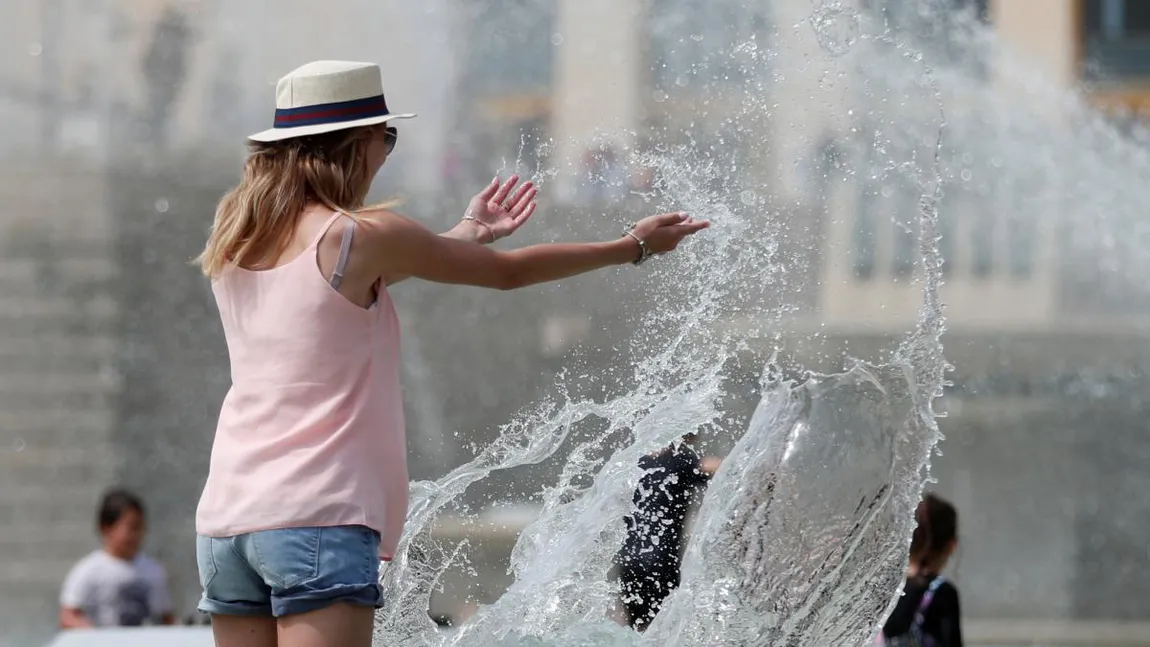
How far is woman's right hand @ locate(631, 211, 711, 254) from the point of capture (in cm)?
250

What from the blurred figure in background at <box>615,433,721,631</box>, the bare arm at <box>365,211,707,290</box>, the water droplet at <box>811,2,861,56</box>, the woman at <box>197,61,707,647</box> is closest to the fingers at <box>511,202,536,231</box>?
the bare arm at <box>365,211,707,290</box>

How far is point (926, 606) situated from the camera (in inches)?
151

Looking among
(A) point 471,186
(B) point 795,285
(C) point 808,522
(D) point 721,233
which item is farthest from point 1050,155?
(C) point 808,522

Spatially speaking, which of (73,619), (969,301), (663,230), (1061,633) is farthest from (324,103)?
(969,301)

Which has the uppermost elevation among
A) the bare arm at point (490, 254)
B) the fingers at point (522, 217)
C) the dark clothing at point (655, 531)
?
the fingers at point (522, 217)

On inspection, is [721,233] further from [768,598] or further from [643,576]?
[768,598]

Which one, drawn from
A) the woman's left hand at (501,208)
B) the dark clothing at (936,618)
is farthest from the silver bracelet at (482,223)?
the dark clothing at (936,618)

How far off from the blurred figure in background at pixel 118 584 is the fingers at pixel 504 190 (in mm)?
3413

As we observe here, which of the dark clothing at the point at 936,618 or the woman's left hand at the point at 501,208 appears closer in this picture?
the woman's left hand at the point at 501,208

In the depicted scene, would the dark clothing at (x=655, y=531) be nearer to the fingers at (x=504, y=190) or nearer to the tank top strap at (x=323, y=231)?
the fingers at (x=504, y=190)

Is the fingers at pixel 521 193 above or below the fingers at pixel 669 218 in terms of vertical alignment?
above

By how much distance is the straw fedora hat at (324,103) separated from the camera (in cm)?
223

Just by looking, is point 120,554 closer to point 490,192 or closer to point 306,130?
point 490,192

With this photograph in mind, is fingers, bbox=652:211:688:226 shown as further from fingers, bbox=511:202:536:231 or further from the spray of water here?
the spray of water
